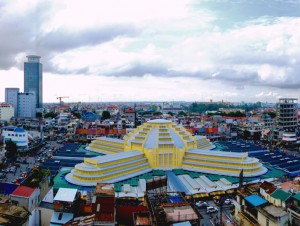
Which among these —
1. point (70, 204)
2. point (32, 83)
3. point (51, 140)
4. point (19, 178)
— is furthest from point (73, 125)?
point (32, 83)

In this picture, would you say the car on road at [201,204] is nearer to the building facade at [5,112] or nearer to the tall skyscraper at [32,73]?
the building facade at [5,112]

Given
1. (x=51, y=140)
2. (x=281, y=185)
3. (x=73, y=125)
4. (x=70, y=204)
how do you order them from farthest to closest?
(x=73, y=125) < (x=51, y=140) < (x=281, y=185) < (x=70, y=204)

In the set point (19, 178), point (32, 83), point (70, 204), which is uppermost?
point (32, 83)

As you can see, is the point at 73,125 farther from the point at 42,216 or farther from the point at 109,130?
the point at 42,216

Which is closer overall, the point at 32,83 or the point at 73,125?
the point at 73,125

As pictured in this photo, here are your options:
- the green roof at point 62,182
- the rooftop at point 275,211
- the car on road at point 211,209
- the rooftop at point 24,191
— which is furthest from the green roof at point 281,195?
the green roof at point 62,182

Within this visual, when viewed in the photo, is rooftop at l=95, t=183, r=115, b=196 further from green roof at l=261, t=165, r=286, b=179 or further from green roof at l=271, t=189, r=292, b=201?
green roof at l=261, t=165, r=286, b=179

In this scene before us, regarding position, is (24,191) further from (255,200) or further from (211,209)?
(255,200)
